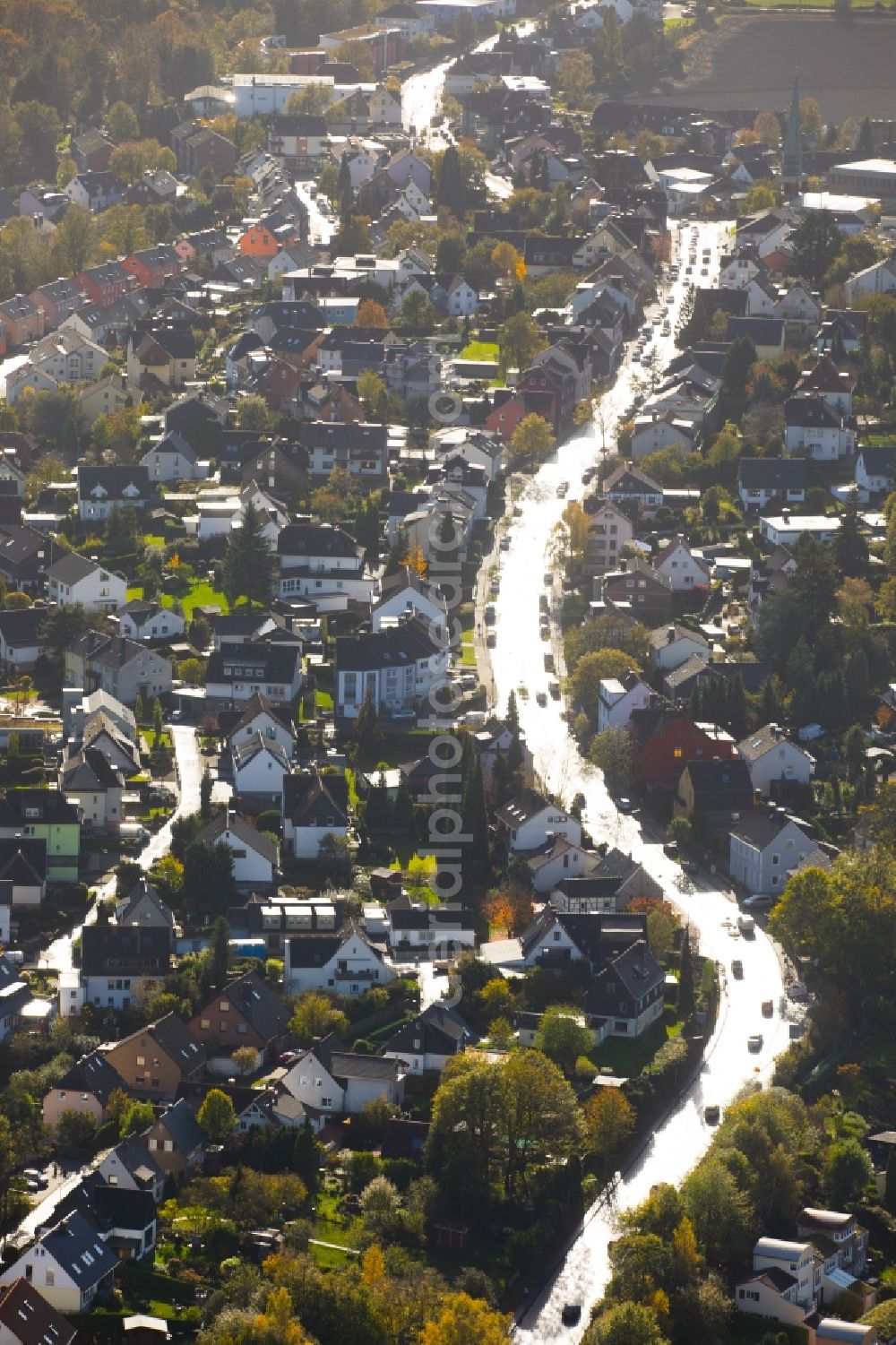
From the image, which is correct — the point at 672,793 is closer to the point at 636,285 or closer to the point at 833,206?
the point at 636,285

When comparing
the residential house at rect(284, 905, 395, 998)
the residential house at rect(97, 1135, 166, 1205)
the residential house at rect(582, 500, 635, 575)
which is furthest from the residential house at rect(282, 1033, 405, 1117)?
the residential house at rect(582, 500, 635, 575)

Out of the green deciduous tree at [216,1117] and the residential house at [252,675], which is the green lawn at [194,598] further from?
the green deciduous tree at [216,1117]

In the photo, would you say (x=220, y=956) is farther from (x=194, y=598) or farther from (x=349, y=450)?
(x=349, y=450)

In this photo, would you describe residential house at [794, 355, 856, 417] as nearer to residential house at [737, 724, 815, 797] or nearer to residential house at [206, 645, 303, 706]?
residential house at [737, 724, 815, 797]

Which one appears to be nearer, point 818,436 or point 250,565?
point 250,565

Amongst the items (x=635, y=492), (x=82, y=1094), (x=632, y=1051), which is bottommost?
(x=635, y=492)

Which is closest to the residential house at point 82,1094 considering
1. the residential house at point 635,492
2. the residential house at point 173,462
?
the residential house at point 635,492

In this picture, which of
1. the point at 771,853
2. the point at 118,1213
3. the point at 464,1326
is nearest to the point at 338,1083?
the point at 118,1213
